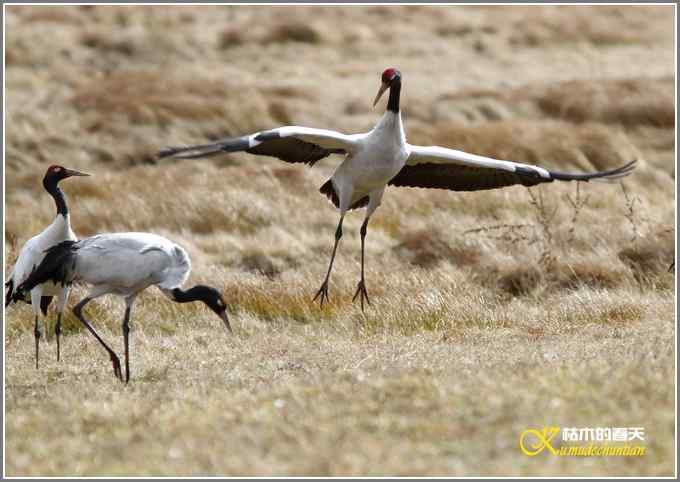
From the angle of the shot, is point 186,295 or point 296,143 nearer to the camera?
point 186,295

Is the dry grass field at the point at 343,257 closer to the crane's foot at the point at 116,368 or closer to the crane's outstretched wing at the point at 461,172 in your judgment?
the crane's foot at the point at 116,368

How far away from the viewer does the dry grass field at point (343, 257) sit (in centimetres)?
604

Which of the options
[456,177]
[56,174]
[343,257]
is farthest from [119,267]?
[343,257]

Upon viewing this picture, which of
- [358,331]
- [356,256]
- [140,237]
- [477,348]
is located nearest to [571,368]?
[477,348]

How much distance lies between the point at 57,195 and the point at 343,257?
350 cm

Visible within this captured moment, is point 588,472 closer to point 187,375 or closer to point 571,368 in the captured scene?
point 571,368

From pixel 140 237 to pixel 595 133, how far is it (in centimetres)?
996

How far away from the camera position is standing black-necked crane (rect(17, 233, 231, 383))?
8156 millimetres

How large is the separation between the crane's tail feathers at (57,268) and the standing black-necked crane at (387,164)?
130 cm

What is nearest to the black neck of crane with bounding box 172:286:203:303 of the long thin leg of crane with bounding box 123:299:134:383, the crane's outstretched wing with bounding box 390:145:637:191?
the long thin leg of crane with bounding box 123:299:134:383

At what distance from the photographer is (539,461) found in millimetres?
5496

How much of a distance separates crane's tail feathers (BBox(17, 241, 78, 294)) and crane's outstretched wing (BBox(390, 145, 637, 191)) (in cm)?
298

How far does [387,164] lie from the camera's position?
31.1ft

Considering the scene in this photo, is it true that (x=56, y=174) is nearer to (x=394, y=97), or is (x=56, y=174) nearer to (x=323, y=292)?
(x=323, y=292)
